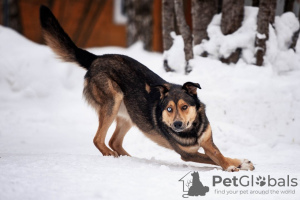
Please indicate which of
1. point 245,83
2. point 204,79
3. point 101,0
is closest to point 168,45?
point 204,79

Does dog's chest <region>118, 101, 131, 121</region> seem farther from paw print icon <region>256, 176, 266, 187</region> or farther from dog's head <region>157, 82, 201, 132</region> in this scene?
paw print icon <region>256, 176, 266, 187</region>

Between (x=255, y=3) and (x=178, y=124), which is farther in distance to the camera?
(x=255, y=3)

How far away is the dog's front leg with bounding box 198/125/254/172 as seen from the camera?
4488mm

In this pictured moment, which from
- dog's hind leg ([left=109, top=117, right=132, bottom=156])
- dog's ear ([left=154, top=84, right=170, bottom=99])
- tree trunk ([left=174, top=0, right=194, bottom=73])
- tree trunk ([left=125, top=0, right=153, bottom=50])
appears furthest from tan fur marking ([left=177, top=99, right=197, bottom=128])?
tree trunk ([left=125, top=0, right=153, bottom=50])

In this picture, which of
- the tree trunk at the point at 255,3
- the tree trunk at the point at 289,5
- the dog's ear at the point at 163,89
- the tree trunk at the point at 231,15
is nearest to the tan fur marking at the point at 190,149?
the dog's ear at the point at 163,89

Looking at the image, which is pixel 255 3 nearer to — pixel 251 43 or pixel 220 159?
pixel 251 43

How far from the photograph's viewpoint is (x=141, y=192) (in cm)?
328

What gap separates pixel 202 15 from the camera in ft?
24.3

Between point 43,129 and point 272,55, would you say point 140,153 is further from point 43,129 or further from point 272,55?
point 272,55

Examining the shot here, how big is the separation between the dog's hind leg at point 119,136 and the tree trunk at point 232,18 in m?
2.45

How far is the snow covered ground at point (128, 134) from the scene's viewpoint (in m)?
3.42

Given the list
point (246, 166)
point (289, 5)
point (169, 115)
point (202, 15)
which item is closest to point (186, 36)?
point (202, 15)
